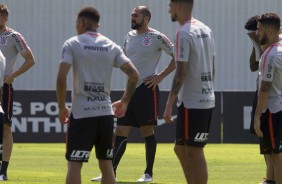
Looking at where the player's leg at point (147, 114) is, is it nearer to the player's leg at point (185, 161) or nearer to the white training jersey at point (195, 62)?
the player's leg at point (185, 161)

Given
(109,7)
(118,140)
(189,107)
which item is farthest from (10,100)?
(109,7)

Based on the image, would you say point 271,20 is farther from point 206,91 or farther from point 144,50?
point 144,50

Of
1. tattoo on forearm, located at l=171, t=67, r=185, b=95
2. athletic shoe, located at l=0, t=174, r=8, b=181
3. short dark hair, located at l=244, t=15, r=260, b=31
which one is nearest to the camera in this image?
tattoo on forearm, located at l=171, t=67, r=185, b=95

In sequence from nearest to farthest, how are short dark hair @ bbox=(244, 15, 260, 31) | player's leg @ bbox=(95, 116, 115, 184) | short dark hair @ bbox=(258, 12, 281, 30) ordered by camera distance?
player's leg @ bbox=(95, 116, 115, 184), short dark hair @ bbox=(258, 12, 281, 30), short dark hair @ bbox=(244, 15, 260, 31)

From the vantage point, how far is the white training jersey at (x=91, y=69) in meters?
9.88

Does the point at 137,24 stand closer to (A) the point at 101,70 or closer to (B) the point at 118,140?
(B) the point at 118,140

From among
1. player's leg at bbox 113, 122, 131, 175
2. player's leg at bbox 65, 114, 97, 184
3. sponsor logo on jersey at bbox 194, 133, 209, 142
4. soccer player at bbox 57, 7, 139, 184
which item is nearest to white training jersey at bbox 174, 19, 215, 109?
sponsor logo on jersey at bbox 194, 133, 209, 142

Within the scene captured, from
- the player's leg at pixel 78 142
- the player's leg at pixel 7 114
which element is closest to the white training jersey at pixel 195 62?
the player's leg at pixel 78 142

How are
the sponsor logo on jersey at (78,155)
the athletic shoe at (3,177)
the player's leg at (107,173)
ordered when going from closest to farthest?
the sponsor logo on jersey at (78,155) → the player's leg at (107,173) → the athletic shoe at (3,177)

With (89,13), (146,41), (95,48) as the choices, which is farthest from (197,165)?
(146,41)

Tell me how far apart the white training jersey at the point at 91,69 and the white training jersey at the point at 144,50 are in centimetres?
397

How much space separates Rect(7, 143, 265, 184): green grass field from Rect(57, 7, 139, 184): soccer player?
368 cm

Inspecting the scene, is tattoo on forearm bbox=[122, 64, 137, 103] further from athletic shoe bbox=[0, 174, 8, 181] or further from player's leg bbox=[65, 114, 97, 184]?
athletic shoe bbox=[0, 174, 8, 181]

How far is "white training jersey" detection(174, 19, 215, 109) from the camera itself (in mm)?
10836
